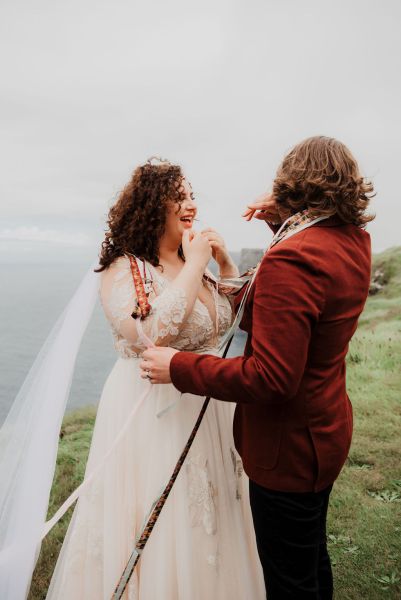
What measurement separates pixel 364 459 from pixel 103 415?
3.03 meters

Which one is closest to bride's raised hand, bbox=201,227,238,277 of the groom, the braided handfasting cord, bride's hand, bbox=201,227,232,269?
bride's hand, bbox=201,227,232,269

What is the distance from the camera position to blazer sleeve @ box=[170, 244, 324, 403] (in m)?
1.39

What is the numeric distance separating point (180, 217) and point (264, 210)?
626 millimetres

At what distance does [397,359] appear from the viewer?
695 cm

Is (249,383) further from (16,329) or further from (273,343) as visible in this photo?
(16,329)

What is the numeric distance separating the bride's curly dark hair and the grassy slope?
2.24m

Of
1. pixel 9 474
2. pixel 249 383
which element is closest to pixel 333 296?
pixel 249 383

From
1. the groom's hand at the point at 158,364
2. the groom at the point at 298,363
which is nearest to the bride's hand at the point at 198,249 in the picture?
the groom at the point at 298,363

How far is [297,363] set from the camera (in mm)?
1432

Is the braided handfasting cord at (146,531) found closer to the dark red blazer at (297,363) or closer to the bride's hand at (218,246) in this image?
the dark red blazer at (297,363)

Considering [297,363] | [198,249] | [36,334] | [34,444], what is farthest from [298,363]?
[36,334]

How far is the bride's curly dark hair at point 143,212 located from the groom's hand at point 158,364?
70 cm

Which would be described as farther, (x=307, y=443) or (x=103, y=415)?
(x=103, y=415)

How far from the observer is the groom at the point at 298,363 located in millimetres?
1419
